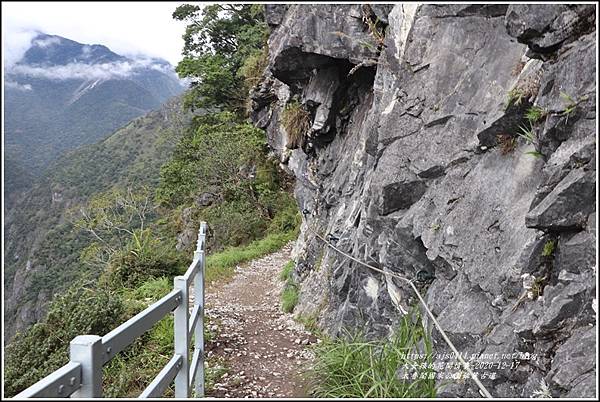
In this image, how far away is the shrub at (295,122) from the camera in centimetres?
1029

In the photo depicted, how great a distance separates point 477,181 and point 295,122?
714 centimetres

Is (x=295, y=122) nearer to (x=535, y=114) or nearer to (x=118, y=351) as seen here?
(x=535, y=114)

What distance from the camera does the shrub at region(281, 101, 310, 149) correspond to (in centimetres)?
1029

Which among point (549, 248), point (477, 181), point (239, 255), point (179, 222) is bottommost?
point (179, 222)

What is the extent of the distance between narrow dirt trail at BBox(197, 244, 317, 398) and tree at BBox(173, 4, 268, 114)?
1682 cm

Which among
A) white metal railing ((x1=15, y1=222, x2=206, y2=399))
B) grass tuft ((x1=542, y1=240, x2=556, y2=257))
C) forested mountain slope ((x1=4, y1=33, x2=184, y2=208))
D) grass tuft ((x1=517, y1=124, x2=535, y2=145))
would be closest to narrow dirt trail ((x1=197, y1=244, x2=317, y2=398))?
white metal railing ((x1=15, y1=222, x2=206, y2=399))

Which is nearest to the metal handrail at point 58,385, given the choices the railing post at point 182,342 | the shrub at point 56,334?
the railing post at point 182,342

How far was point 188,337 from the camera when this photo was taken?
10.4ft

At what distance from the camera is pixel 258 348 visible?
6.45 m

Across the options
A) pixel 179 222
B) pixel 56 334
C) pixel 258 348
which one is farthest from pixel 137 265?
pixel 179 222

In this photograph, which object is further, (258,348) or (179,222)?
(179,222)

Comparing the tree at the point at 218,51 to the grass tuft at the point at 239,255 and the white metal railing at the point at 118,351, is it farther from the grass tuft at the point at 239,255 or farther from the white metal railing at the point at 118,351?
the white metal railing at the point at 118,351

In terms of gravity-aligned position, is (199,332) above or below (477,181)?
below

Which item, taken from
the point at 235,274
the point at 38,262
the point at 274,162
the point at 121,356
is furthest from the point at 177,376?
the point at 38,262
